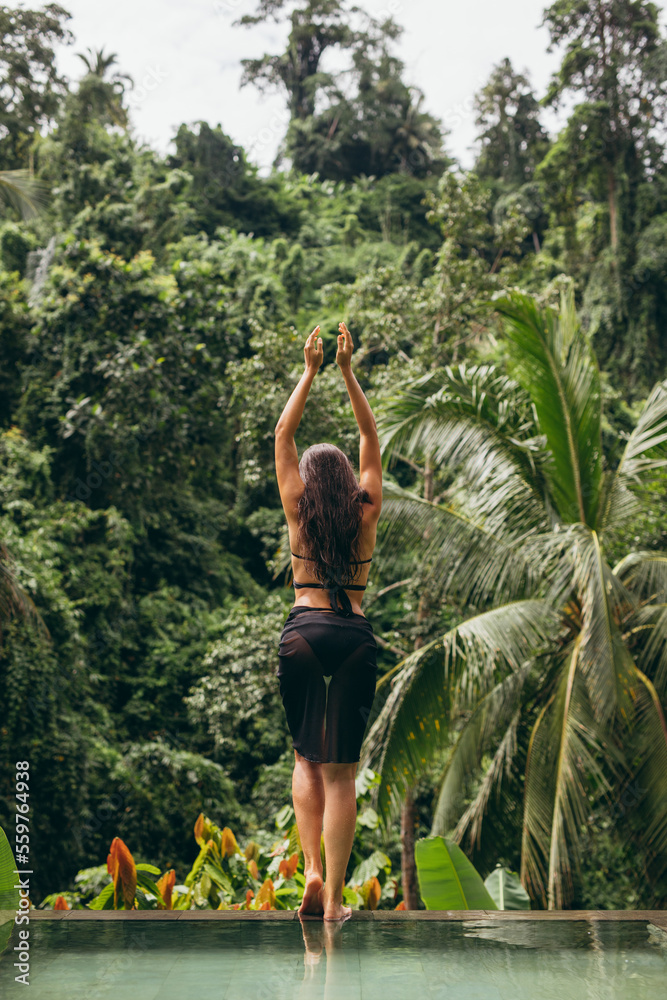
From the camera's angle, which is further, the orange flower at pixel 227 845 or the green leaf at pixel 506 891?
the orange flower at pixel 227 845

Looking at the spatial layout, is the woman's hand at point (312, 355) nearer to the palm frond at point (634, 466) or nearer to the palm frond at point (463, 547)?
the palm frond at point (463, 547)

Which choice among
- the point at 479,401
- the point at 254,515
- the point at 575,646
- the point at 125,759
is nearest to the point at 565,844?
the point at 575,646

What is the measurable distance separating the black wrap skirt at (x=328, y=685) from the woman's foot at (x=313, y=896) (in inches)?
17.6

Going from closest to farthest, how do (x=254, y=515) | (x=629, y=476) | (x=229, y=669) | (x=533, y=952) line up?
(x=533, y=952) → (x=629, y=476) → (x=229, y=669) → (x=254, y=515)

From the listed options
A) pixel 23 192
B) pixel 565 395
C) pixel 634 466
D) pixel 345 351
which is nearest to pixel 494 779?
pixel 634 466

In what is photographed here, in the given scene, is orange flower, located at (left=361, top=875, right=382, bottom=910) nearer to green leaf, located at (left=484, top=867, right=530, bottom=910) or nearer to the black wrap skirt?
green leaf, located at (left=484, top=867, right=530, bottom=910)

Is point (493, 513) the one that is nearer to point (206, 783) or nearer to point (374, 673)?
point (374, 673)

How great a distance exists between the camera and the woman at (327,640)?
111 inches

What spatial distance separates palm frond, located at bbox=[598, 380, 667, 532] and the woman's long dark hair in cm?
400

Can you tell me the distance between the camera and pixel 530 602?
6.38 meters

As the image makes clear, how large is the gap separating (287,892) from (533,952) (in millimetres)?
2590

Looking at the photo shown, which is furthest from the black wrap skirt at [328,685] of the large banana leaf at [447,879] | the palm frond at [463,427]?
the palm frond at [463,427]

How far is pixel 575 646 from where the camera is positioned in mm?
6195

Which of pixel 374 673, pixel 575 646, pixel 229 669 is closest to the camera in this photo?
pixel 374 673
